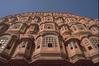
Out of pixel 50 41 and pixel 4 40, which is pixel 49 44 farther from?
pixel 4 40

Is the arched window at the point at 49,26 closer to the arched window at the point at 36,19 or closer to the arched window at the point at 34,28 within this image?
the arched window at the point at 34,28

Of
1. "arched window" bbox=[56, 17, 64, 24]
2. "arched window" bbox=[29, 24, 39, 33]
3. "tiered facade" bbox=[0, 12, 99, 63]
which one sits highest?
"arched window" bbox=[56, 17, 64, 24]

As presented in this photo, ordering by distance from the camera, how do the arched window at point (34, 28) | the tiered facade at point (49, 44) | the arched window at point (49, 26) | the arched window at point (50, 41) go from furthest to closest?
the arched window at point (49, 26), the arched window at point (34, 28), the arched window at point (50, 41), the tiered facade at point (49, 44)

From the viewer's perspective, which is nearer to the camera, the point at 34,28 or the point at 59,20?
the point at 34,28

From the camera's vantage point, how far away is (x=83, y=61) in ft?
50.9

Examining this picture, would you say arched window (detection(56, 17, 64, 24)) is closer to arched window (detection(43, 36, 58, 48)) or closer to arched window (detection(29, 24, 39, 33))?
arched window (detection(29, 24, 39, 33))

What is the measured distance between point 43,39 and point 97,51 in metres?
5.02

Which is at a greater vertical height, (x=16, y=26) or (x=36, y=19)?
(x=36, y=19)

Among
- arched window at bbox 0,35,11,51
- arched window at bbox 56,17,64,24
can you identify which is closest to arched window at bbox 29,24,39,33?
arched window at bbox 56,17,64,24

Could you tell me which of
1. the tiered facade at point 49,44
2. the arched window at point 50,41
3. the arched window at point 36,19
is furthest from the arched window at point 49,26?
the arched window at point 50,41

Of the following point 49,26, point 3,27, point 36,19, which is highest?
point 36,19

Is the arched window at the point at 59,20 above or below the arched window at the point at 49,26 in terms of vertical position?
above

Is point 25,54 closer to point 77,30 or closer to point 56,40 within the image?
point 56,40

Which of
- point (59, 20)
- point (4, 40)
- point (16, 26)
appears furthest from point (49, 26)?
point (4, 40)
